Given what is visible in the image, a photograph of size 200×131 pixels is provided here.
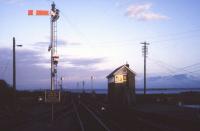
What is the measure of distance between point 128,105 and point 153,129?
44.3 metres

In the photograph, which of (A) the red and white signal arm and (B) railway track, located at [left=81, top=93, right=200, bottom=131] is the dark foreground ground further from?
(A) the red and white signal arm

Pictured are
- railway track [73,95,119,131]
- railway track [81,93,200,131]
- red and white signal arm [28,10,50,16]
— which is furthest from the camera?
red and white signal arm [28,10,50,16]

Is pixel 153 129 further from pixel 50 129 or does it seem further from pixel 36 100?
pixel 36 100

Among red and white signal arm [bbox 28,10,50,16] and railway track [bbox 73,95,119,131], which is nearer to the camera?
railway track [bbox 73,95,119,131]

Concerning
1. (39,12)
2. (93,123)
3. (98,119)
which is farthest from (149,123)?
(39,12)

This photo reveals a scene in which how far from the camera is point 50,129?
26766 millimetres

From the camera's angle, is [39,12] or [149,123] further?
[39,12]

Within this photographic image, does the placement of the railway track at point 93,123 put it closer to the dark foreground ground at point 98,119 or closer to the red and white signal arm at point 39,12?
the dark foreground ground at point 98,119

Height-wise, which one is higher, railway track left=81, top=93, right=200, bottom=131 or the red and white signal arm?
the red and white signal arm

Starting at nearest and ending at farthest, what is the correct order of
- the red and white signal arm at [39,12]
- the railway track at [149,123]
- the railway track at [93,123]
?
the railway track at [149,123] → the railway track at [93,123] → the red and white signal arm at [39,12]

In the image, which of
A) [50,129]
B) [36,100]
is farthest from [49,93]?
[36,100]

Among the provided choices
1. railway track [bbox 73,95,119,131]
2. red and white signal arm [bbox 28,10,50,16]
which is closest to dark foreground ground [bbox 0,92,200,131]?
railway track [bbox 73,95,119,131]

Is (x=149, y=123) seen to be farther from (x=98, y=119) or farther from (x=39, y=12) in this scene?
(x=39, y=12)

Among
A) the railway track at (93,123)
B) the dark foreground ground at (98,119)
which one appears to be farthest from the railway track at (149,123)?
the railway track at (93,123)
